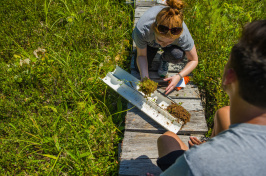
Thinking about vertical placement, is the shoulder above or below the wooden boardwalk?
above

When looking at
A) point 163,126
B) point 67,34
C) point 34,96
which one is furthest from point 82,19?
point 163,126

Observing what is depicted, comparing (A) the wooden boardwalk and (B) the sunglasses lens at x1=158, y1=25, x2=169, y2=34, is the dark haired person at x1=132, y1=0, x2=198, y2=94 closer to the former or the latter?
(B) the sunglasses lens at x1=158, y1=25, x2=169, y2=34

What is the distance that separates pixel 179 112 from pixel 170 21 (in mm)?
969

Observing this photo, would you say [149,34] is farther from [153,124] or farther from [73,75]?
[73,75]

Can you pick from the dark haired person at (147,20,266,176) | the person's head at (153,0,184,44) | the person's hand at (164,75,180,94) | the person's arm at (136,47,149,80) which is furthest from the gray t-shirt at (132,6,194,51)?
the dark haired person at (147,20,266,176)

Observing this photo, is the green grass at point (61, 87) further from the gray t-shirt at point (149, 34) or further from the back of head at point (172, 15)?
the back of head at point (172, 15)

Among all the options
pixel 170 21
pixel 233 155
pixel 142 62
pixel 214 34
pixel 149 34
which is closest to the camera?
pixel 233 155

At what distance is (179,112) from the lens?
201 centimetres

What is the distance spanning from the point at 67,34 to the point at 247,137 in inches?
111

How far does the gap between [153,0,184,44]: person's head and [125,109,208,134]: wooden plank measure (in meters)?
0.93

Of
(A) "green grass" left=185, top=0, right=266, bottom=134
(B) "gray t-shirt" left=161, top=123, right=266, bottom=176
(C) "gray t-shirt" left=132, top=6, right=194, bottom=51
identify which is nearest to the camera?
(B) "gray t-shirt" left=161, top=123, right=266, bottom=176

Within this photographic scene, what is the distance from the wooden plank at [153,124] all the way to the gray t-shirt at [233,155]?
1.19 metres

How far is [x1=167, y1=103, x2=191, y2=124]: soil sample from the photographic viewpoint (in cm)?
200

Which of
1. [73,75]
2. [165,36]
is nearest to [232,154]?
[165,36]
